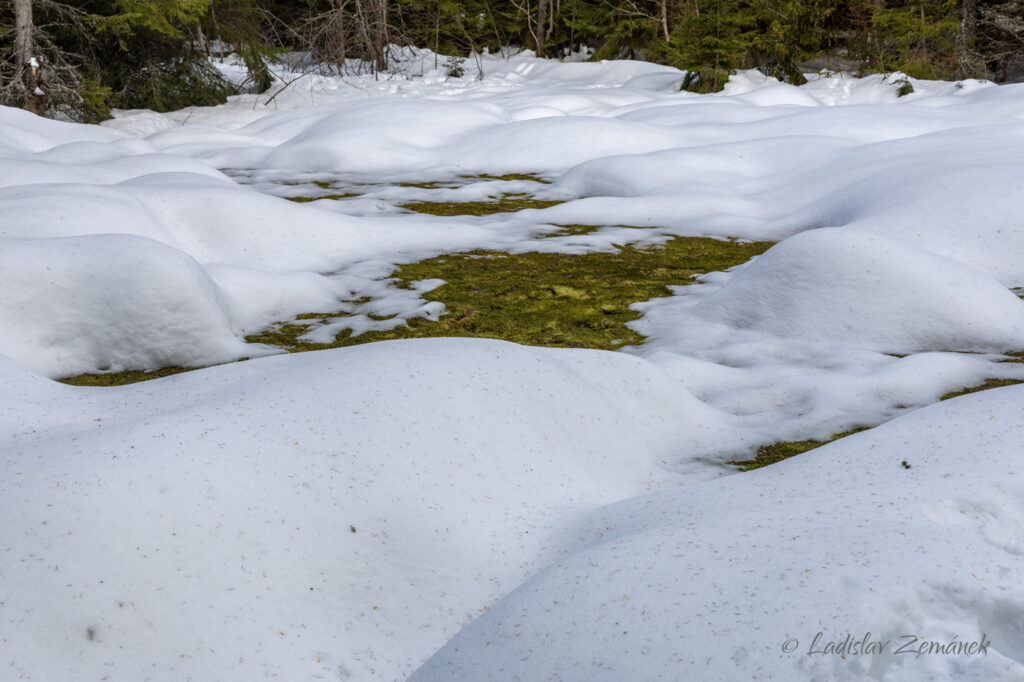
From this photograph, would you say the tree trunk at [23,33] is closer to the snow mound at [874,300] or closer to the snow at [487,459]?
the snow at [487,459]

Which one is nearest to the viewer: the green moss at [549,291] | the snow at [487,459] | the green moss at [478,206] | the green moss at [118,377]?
the snow at [487,459]

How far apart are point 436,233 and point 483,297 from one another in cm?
138

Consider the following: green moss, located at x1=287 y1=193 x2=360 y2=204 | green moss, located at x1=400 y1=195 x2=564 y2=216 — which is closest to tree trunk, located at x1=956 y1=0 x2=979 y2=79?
green moss, located at x1=400 y1=195 x2=564 y2=216

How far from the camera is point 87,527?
1841mm

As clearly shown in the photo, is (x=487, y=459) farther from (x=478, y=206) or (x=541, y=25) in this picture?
(x=541, y=25)

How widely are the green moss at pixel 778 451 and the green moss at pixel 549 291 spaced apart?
47.7 inches

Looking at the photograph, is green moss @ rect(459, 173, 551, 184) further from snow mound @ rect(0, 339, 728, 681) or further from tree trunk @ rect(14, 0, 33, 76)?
tree trunk @ rect(14, 0, 33, 76)

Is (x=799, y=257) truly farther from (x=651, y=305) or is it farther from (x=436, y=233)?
(x=436, y=233)

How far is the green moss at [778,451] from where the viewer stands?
2.79 metres

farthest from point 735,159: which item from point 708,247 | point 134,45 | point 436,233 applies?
point 134,45

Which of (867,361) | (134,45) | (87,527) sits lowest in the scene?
(867,361)

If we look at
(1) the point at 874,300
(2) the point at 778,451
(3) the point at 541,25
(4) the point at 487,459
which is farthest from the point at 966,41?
(4) the point at 487,459

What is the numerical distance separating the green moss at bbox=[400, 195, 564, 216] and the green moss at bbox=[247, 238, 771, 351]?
49.1 inches

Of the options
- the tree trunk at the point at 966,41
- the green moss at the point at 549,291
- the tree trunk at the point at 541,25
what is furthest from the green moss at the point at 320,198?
the tree trunk at the point at 541,25
